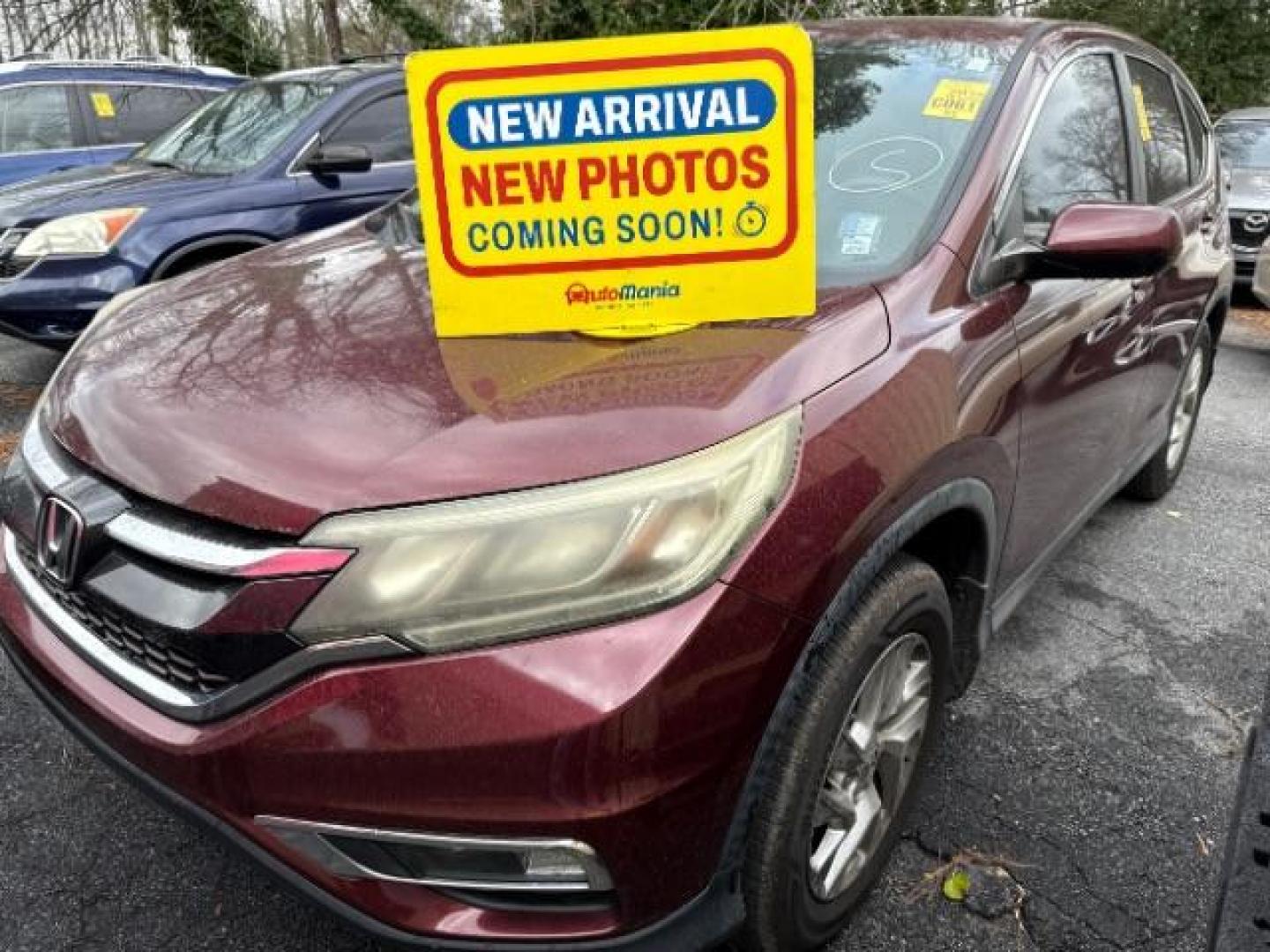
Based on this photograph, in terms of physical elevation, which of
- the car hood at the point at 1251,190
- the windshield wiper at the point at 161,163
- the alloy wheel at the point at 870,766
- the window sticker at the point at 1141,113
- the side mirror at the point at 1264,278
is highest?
the window sticker at the point at 1141,113

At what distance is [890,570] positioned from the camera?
1816 mm

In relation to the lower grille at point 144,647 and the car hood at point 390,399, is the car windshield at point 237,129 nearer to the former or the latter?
the car hood at point 390,399

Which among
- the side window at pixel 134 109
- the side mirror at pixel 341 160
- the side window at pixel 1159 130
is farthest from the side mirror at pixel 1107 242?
the side window at pixel 134 109

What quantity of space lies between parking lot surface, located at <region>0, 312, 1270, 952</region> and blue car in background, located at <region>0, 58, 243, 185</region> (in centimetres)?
624

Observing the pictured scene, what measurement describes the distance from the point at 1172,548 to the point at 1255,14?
15901 mm

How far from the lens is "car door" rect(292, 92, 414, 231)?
212 inches

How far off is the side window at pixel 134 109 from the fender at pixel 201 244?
3.29m

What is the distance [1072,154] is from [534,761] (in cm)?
207

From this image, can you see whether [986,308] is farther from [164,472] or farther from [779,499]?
[164,472]

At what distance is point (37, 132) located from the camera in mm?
7684

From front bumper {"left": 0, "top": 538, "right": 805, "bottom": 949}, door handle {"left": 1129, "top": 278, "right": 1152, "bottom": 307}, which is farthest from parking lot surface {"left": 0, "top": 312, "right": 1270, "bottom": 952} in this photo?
door handle {"left": 1129, "top": 278, "right": 1152, "bottom": 307}

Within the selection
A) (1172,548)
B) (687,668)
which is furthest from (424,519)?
(1172,548)

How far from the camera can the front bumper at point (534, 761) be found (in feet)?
4.55

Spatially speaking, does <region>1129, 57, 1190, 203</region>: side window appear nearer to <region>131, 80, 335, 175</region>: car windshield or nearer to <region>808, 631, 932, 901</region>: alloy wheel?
<region>808, 631, 932, 901</region>: alloy wheel
